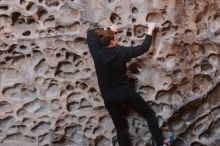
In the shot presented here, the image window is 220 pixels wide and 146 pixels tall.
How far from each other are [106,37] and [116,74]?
0.69 ft

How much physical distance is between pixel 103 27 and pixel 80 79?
0.34m

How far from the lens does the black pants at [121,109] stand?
9.39ft

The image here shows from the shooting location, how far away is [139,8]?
2.98m

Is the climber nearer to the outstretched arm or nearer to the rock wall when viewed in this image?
the outstretched arm

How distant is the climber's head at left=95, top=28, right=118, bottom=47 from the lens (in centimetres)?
278

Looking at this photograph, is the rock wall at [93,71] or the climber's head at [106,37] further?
the rock wall at [93,71]

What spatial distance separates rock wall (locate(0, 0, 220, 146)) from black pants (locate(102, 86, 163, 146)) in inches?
4.3

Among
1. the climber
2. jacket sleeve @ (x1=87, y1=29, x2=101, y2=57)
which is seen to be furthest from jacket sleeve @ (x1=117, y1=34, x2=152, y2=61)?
jacket sleeve @ (x1=87, y1=29, x2=101, y2=57)

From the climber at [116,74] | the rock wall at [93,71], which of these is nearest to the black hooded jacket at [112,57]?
the climber at [116,74]

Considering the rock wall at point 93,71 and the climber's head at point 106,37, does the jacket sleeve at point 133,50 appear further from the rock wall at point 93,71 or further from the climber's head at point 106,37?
the rock wall at point 93,71

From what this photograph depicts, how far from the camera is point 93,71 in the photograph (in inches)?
123

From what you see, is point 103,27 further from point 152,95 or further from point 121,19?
point 152,95

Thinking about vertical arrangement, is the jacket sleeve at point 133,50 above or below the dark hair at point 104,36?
below

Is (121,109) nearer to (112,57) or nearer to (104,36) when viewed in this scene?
(112,57)
